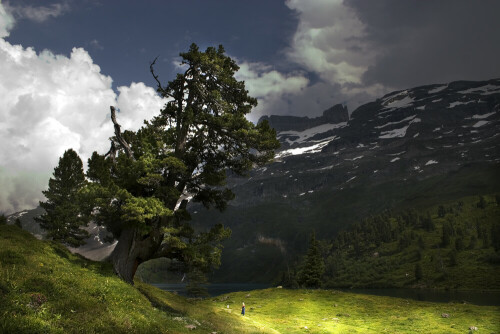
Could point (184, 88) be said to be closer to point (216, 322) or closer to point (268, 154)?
point (268, 154)

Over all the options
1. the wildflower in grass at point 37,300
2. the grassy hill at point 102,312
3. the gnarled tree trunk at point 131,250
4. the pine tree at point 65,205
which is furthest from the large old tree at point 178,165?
the pine tree at point 65,205

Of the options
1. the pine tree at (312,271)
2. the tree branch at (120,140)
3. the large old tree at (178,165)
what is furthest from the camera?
the pine tree at (312,271)

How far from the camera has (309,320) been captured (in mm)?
37250

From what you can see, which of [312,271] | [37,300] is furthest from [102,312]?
[312,271]

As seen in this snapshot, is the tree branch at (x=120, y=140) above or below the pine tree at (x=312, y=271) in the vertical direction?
above

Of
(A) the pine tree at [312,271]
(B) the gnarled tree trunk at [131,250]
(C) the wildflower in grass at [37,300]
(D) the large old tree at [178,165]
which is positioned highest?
(D) the large old tree at [178,165]

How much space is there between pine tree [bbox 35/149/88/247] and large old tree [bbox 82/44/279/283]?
46.5 m

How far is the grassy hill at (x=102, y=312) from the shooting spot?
12.9 metres

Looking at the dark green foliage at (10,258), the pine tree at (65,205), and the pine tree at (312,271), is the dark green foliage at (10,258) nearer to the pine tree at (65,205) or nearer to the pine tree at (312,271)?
the pine tree at (65,205)

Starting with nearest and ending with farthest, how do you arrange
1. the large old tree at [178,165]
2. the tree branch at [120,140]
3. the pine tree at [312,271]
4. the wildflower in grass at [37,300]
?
1. the wildflower in grass at [37,300]
2. the large old tree at [178,165]
3. the tree branch at [120,140]
4. the pine tree at [312,271]

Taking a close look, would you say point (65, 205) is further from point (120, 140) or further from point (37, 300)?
point (37, 300)

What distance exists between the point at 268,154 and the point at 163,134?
871 centimetres

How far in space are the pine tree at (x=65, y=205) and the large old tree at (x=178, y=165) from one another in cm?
4654

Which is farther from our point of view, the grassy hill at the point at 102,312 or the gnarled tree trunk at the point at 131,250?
the gnarled tree trunk at the point at 131,250
